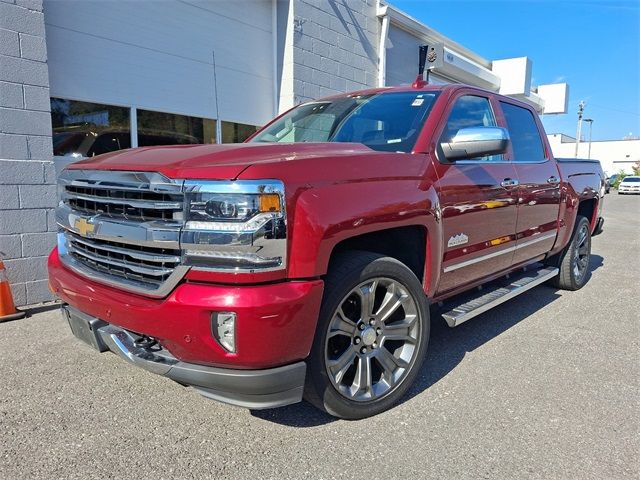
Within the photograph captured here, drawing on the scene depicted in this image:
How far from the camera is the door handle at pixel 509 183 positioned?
12.3 feet

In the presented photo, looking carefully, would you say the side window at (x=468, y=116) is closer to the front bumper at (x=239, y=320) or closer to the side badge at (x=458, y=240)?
the side badge at (x=458, y=240)

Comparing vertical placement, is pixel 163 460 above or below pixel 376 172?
below

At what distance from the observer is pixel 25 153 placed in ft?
15.9

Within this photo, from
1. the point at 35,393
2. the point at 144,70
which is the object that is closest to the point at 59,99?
the point at 144,70

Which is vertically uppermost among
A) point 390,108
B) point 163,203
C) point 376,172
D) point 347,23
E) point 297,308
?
point 347,23

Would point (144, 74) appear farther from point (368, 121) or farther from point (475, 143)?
point (475, 143)

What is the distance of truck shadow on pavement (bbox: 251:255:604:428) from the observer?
2795 millimetres

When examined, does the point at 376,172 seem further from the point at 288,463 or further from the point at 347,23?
the point at 347,23

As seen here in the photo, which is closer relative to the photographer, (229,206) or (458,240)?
(229,206)

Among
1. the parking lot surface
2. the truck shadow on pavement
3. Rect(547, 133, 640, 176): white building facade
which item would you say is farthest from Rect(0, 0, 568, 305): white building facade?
Rect(547, 133, 640, 176): white building facade

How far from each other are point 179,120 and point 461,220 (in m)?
4.87

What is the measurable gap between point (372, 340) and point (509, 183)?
6.24ft

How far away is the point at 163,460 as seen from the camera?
238 centimetres

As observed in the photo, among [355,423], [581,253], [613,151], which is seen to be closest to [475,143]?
[355,423]
